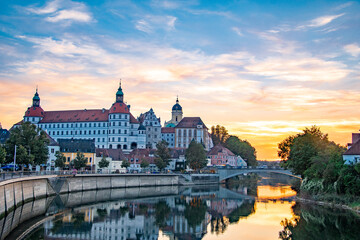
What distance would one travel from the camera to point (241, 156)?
6476 inches

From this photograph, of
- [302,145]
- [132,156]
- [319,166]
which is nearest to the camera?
[319,166]

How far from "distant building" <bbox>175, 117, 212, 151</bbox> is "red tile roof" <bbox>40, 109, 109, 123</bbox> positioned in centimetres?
3366

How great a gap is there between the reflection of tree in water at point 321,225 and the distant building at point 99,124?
105m

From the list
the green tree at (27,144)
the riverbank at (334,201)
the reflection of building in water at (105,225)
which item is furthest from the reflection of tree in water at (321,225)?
the green tree at (27,144)

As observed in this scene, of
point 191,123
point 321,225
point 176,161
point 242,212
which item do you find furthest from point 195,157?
point 321,225

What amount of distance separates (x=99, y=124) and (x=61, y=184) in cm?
9179

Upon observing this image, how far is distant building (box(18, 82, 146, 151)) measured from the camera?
15375 centimetres

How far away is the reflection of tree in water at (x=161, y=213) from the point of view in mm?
48312

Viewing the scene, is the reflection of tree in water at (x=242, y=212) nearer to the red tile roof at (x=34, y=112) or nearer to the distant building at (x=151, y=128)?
the distant building at (x=151, y=128)

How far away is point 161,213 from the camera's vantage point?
181ft

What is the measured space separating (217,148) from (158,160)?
4190 cm

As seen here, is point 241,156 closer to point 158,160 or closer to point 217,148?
point 217,148

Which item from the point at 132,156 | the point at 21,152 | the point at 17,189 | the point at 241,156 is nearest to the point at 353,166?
the point at 17,189

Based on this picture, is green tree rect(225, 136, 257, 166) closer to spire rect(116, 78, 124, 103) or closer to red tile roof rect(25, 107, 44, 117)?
spire rect(116, 78, 124, 103)
